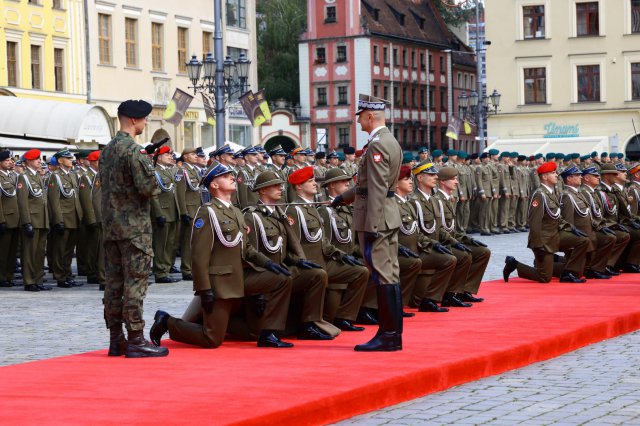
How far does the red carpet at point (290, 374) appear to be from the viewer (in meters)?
8.73

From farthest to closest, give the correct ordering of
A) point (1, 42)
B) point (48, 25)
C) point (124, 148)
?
point (48, 25)
point (1, 42)
point (124, 148)

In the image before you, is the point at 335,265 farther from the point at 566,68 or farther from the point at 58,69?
the point at 566,68

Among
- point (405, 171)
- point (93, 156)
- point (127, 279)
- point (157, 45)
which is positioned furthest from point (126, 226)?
point (157, 45)

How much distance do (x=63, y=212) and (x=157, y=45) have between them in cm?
3276

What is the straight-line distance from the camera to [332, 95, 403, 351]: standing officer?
11.5 m

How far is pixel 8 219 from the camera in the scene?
2103 centimetres

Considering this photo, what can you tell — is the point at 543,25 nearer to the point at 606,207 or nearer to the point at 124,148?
the point at 606,207

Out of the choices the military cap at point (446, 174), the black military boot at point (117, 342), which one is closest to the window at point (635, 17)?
the military cap at point (446, 174)

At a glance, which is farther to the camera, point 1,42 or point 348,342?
point 1,42

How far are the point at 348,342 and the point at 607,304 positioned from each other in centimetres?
397

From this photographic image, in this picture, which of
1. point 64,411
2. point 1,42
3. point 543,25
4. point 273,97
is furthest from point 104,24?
point 64,411

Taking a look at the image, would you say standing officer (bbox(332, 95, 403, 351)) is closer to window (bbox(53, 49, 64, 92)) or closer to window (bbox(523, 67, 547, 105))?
window (bbox(53, 49, 64, 92))

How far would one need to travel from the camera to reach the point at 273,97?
86750mm

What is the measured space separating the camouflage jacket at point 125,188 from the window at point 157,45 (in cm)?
4194
